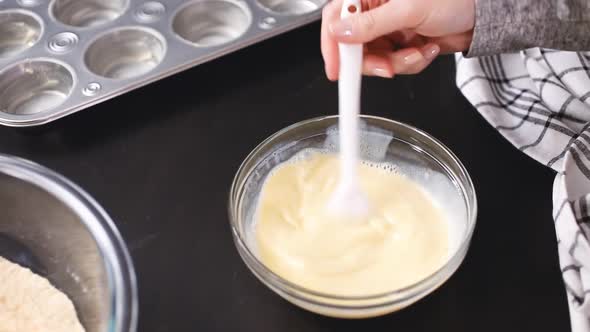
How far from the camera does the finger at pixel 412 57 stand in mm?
933

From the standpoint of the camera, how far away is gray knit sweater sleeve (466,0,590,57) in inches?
33.8

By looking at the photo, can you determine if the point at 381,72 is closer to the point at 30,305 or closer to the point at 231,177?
the point at 231,177

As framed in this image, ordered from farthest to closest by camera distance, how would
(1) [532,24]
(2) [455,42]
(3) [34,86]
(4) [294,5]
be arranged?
(4) [294,5] < (3) [34,86] < (2) [455,42] < (1) [532,24]

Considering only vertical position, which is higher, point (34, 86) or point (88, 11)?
point (88, 11)

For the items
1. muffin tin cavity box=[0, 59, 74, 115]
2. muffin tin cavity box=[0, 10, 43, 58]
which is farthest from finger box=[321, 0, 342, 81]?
muffin tin cavity box=[0, 10, 43, 58]

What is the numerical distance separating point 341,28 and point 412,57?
0.21m

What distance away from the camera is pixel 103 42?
1.17m

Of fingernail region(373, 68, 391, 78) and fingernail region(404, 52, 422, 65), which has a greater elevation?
fingernail region(404, 52, 422, 65)

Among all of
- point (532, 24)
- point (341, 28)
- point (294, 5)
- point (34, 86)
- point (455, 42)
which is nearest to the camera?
point (341, 28)

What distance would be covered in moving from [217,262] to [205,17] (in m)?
0.63

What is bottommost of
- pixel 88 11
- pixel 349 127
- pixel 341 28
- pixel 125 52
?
pixel 349 127

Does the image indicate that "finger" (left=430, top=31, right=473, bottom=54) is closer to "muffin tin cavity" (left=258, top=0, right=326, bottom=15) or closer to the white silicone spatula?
the white silicone spatula

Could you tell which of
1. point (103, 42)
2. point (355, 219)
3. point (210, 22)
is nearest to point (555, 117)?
point (355, 219)

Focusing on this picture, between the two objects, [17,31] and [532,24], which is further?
[17,31]
